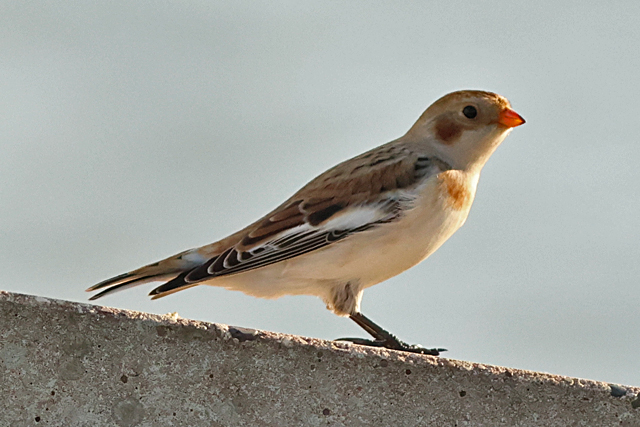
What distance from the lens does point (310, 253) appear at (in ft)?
13.9

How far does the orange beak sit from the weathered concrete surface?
7.05 feet

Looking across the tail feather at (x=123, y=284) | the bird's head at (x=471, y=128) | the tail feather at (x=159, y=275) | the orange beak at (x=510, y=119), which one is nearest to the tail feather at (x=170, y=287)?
the tail feather at (x=159, y=275)

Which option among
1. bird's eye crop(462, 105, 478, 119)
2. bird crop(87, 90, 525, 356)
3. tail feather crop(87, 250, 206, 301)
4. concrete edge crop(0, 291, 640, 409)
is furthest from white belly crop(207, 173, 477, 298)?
concrete edge crop(0, 291, 640, 409)

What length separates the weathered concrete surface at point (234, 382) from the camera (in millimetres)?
2387

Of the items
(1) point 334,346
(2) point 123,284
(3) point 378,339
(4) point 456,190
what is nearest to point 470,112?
(4) point 456,190

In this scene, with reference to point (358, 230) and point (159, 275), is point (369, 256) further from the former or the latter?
point (159, 275)

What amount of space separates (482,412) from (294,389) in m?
0.62

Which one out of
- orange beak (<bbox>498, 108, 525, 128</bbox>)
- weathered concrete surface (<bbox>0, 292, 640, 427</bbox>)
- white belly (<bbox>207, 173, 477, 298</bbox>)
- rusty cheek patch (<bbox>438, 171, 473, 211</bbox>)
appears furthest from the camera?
orange beak (<bbox>498, 108, 525, 128</bbox>)

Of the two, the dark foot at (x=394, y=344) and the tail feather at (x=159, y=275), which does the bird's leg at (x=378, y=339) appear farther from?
the tail feather at (x=159, y=275)

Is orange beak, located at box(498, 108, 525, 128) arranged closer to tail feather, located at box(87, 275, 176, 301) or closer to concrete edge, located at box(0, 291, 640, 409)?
tail feather, located at box(87, 275, 176, 301)

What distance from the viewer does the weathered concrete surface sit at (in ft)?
7.83

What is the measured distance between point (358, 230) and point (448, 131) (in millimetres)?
917

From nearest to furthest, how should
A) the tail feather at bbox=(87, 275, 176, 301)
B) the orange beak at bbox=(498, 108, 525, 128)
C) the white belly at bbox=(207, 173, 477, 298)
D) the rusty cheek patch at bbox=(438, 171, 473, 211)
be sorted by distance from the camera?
the tail feather at bbox=(87, 275, 176, 301) → the white belly at bbox=(207, 173, 477, 298) → the rusty cheek patch at bbox=(438, 171, 473, 211) → the orange beak at bbox=(498, 108, 525, 128)

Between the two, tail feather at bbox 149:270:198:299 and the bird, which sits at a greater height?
the bird
